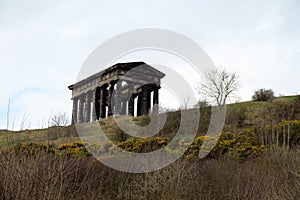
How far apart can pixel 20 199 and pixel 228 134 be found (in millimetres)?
9652

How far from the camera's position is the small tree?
30.0 metres

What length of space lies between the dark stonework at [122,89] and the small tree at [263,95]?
9868mm

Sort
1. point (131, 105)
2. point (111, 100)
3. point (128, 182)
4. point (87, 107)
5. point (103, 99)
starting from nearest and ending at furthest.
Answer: point (128, 182)
point (131, 105)
point (111, 100)
point (103, 99)
point (87, 107)

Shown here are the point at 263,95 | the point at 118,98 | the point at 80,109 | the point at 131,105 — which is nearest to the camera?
the point at 118,98

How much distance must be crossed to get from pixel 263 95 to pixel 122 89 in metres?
13.5

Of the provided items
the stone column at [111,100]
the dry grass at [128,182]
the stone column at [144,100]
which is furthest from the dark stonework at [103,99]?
the dry grass at [128,182]

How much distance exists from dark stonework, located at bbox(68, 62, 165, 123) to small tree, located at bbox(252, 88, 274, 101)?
9.87 metres

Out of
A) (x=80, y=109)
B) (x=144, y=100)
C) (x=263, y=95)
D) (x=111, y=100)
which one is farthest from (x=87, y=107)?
(x=263, y=95)

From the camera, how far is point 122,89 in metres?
29.0

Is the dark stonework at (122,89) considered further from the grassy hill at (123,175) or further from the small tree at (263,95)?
the grassy hill at (123,175)

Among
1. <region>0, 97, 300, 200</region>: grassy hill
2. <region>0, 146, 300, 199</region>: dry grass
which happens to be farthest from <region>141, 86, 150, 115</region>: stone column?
<region>0, 146, 300, 199</region>: dry grass

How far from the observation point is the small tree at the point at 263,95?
30008 mm

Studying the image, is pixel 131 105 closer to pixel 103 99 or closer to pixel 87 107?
pixel 103 99

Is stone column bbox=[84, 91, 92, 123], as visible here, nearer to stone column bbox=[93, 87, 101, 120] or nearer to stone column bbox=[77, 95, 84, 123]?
stone column bbox=[77, 95, 84, 123]
